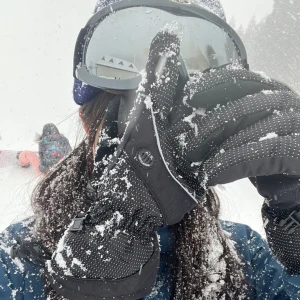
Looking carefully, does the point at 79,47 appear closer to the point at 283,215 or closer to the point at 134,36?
the point at 134,36

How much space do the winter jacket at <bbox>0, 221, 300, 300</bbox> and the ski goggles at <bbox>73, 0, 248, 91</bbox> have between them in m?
0.73

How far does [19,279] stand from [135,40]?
108cm

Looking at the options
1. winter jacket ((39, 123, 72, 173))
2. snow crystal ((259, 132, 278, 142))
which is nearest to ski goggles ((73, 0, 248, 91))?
snow crystal ((259, 132, 278, 142))

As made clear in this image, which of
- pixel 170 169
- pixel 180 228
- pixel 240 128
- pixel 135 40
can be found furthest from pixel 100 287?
pixel 135 40

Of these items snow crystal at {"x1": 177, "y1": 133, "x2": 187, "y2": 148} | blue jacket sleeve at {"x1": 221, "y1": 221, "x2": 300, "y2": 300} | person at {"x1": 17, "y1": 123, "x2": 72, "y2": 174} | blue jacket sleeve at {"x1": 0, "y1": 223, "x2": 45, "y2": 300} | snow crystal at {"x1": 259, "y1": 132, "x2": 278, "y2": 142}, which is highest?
snow crystal at {"x1": 259, "y1": 132, "x2": 278, "y2": 142}

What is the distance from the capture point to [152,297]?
1415 mm

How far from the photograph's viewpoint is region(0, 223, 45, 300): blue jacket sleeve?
1.38 metres

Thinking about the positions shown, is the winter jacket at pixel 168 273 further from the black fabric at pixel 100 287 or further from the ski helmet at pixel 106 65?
the ski helmet at pixel 106 65

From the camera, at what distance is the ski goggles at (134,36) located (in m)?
1.51

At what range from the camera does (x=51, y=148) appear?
5.83 meters

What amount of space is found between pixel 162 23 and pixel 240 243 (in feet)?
3.42

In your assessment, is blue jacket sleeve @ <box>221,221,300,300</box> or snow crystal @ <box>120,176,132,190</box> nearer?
snow crystal @ <box>120,176,132,190</box>

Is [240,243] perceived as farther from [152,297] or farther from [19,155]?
[19,155]

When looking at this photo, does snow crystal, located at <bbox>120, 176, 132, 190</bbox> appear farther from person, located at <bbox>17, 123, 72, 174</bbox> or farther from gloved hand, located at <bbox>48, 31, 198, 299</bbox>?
person, located at <bbox>17, 123, 72, 174</bbox>
